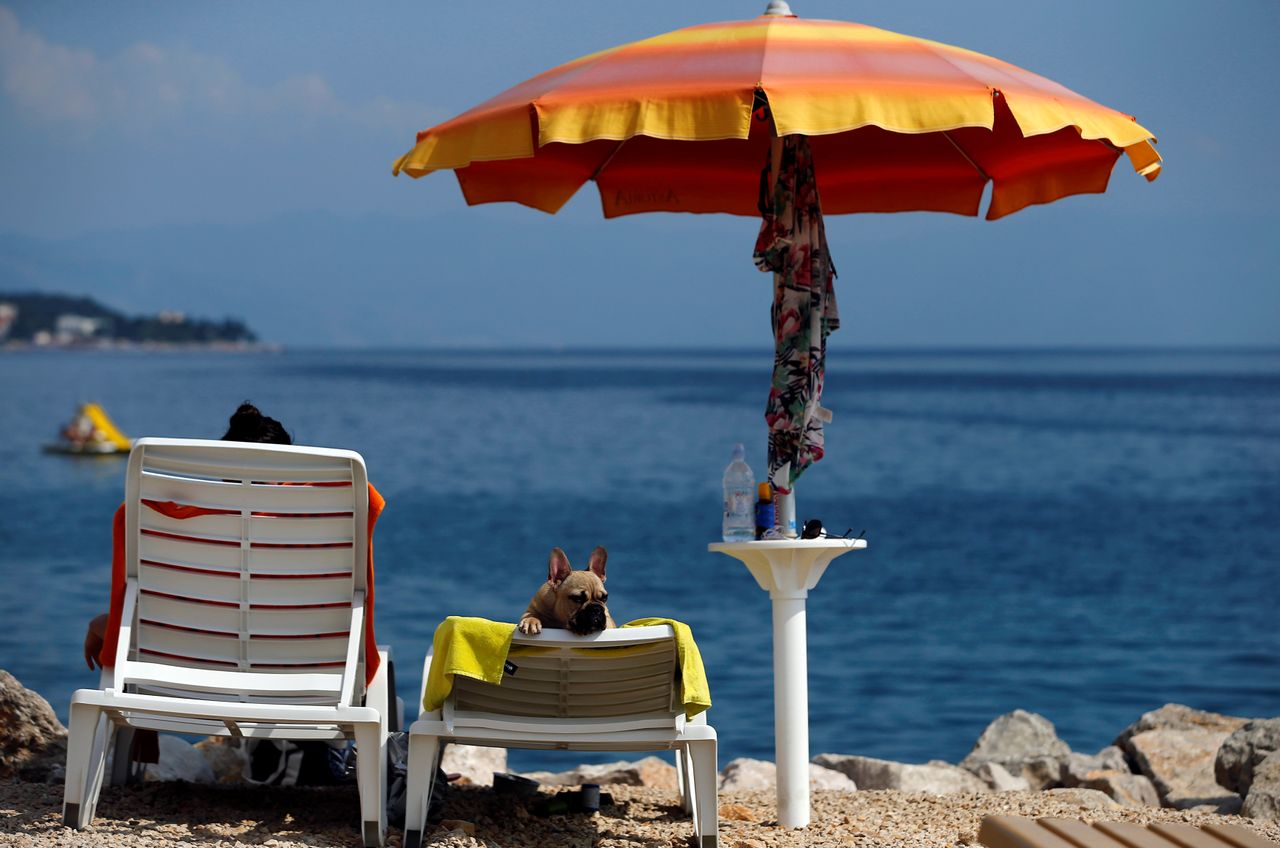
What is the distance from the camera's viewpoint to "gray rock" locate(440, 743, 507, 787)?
281 inches

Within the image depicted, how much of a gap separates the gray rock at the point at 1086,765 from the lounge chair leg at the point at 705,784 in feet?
12.0

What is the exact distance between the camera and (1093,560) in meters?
24.8

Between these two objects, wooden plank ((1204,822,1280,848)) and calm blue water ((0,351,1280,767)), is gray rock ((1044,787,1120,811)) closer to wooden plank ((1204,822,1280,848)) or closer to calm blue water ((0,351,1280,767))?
wooden plank ((1204,822,1280,848))

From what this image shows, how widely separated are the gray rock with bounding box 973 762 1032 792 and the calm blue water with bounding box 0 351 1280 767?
3280mm

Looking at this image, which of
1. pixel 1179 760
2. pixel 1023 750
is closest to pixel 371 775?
pixel 1179 760

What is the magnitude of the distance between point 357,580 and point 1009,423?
55430 mm

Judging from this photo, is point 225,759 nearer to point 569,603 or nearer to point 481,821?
point 481,821

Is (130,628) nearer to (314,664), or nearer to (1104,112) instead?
(314,664)

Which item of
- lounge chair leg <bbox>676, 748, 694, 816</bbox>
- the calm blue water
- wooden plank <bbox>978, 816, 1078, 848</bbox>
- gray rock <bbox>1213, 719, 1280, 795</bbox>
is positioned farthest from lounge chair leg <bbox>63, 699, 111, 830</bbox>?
the calm blue water

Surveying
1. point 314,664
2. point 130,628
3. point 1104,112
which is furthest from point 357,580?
point 1104,112

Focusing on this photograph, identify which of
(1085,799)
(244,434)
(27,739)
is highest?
(244,434)

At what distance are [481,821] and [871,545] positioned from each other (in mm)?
21461

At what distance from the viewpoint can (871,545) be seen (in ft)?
84.1

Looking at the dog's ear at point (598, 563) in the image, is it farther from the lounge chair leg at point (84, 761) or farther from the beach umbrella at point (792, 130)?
the lounge chair leg at point (84, 761)
